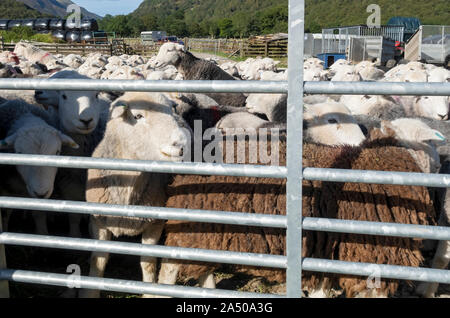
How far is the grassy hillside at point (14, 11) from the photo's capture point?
363ft

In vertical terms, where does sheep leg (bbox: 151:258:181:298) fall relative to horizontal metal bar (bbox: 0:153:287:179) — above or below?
below

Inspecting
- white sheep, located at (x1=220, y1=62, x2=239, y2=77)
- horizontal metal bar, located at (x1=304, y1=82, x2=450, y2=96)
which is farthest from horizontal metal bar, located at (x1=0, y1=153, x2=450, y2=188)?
white sheep, located at (x1=220, y1=62, x2=239, y2=77)

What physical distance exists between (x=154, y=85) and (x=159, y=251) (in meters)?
0.79

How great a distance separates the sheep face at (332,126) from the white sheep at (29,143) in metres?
2.35

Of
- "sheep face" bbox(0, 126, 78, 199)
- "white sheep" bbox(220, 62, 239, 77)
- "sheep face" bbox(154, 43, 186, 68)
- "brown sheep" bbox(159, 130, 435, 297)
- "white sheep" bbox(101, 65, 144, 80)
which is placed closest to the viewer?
"brown sheep" bbox(159, 130, 435, 297)

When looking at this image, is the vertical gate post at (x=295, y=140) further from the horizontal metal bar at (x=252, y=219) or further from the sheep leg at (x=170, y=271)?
the sheep leg at (x=170, y=271)

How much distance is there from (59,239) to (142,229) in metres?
0.92

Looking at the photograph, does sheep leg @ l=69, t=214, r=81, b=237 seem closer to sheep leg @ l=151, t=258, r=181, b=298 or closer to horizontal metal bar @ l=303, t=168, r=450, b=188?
sheep leg @ l=151, t=258, r=181, b=298

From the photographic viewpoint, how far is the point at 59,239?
2139 millimetres

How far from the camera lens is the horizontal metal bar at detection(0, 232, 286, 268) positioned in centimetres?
188

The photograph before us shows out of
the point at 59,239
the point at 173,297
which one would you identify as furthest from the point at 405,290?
the point at 59,239

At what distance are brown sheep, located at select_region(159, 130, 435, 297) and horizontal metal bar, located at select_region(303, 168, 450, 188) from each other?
91cm

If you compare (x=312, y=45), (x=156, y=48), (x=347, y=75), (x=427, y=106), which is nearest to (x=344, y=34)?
(x=312, y=45)
